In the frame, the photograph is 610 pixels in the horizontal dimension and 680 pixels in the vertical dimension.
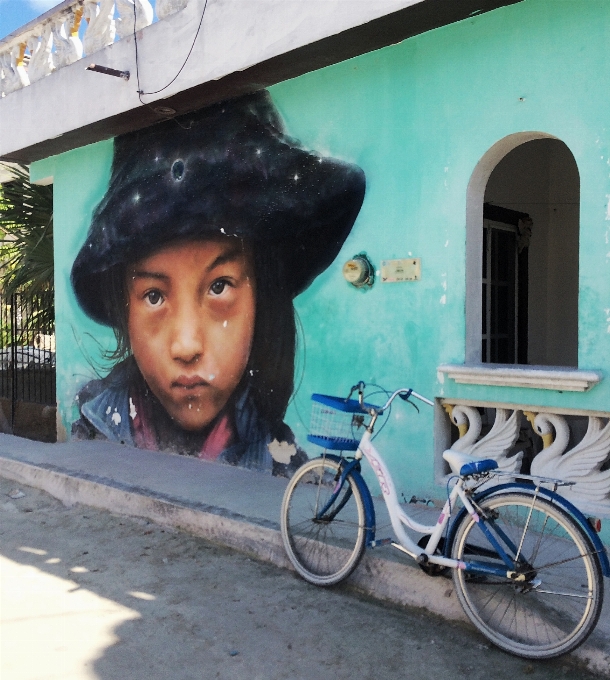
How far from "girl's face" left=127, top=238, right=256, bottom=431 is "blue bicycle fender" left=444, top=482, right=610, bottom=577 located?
3370mm

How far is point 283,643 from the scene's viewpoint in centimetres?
356

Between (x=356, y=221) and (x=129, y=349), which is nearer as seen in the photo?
(x=356, y=221)

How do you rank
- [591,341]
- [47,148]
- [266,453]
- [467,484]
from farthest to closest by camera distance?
1. [47,148]
2. [266,453]
3. [591,341]
4. [467,484]

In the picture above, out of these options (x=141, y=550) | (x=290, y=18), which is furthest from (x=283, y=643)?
(x=290, y=18)

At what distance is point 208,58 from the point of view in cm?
622

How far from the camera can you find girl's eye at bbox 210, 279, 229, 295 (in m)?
6.77

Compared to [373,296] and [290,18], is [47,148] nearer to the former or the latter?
[290,18]

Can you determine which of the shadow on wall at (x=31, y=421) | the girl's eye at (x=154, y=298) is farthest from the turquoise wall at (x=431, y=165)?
the shadow on wall at (x=31, y=421)

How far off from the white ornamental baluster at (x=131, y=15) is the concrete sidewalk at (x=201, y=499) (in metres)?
4.29

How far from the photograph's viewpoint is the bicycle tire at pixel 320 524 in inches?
166

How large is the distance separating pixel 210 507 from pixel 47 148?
5341mm

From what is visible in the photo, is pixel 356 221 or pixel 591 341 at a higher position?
pixel 356 221

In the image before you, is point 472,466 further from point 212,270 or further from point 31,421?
point 31,421

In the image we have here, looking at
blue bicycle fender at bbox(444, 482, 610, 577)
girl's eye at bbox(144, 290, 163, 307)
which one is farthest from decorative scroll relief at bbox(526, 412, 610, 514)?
girl's eye at bbox(144, 290, 163, 307)
